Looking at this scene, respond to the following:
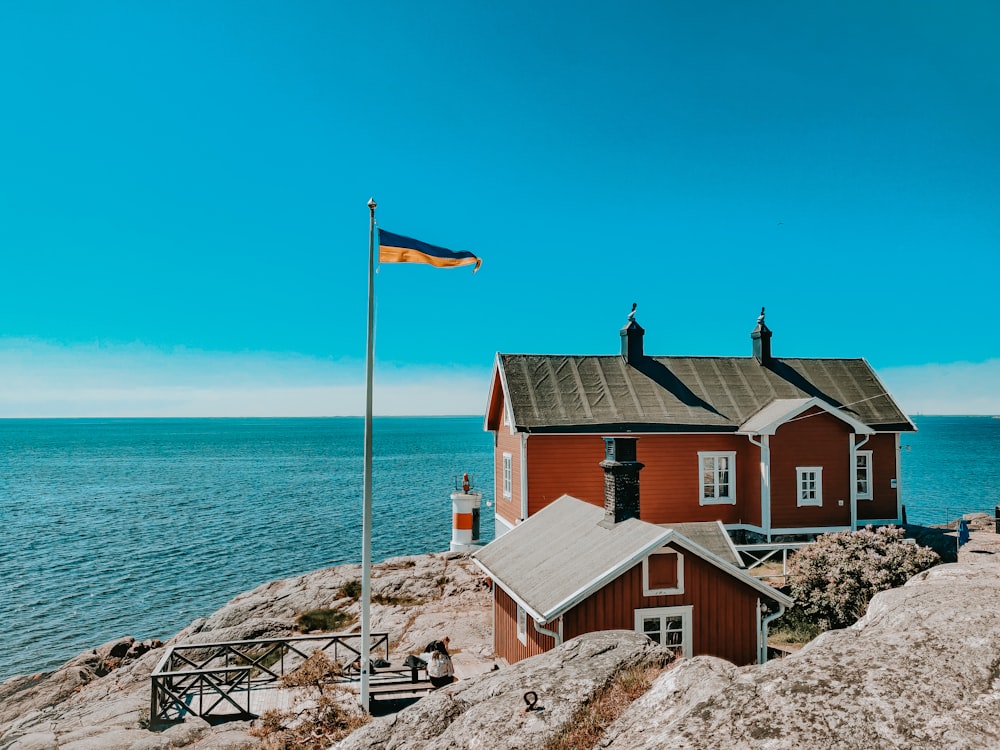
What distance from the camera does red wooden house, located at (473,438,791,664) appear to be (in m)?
12.1

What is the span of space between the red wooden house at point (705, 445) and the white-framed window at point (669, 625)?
9.39 meters

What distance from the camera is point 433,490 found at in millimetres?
64375

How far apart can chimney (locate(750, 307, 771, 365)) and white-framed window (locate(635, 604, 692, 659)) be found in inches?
666

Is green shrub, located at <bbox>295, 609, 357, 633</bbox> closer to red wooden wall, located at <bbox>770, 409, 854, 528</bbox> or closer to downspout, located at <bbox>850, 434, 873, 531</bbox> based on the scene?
red wooden wall, located at <bbox>770, 409, 854, 528</bbox>

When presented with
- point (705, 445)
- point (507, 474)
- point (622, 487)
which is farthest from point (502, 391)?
point (622, 487)

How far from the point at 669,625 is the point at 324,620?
13164 mm

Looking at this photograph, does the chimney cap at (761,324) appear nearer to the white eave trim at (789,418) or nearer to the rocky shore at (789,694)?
the white eave trim at (789,418)

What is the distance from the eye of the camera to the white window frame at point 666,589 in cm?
1239

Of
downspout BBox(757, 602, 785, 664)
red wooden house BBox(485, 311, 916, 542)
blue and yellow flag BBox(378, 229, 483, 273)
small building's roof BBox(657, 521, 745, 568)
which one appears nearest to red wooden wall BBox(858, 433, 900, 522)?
red wooden house BBox(485, 311, 916, 542)

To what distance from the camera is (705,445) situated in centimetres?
2347

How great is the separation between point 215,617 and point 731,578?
60.7 feet

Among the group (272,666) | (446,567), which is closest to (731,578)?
(272,666)

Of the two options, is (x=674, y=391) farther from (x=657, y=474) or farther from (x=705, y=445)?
(x=657, y=474)

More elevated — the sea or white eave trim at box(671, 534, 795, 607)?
white eave trim at box(671, 534, 795, 607)
